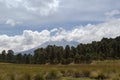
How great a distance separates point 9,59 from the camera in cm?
18175

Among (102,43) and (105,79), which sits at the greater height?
(102,43)

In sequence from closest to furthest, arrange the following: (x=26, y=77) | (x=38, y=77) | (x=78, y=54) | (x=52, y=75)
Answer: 1. (x=26, y=77)
2. (x=38, y=77)
3. (x=52, y=75)
4. (x=78, y=54)

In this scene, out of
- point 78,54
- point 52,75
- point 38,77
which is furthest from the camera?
point 78,54

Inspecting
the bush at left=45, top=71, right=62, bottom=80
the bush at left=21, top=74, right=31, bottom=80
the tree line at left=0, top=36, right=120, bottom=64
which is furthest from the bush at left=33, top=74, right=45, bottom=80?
the tree line at left=0, top=36, right=120, bottom=64

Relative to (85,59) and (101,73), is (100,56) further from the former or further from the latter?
(101,73)

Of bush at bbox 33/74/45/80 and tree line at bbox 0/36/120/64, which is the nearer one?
bush at bbox 33/74/45/80

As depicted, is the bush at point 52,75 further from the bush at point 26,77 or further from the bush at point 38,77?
the bush at point 26,77

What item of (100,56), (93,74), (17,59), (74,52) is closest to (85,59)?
(100,56)

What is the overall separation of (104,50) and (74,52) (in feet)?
45.6

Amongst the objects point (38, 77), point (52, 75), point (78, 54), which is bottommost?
→ point (38, 77)

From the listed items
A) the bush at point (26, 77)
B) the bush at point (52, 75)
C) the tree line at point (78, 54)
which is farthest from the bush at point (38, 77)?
the tree line at point (78, 54)

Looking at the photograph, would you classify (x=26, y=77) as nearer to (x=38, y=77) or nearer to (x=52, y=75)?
(x=38, y=77)

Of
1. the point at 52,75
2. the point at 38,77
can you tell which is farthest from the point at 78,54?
the point at 38,77

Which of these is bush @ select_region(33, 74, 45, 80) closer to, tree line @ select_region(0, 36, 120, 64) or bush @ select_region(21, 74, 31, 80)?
bush @ select_region(21, 74, 31, 80)
